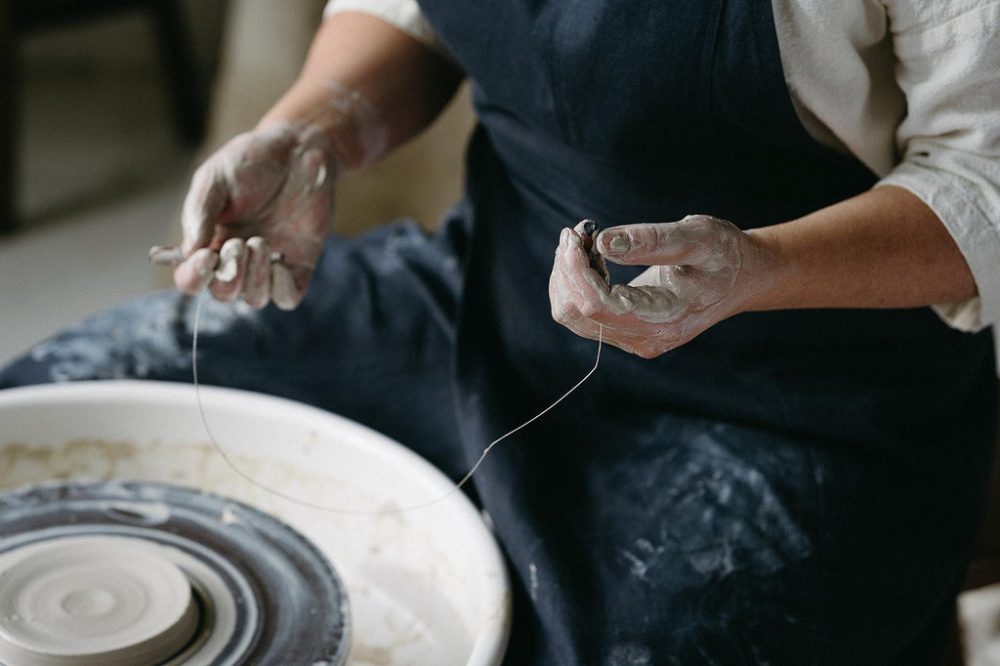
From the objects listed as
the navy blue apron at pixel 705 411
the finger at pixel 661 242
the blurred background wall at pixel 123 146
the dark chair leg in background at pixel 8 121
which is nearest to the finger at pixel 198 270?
the navy blue apron at pixel 705 411

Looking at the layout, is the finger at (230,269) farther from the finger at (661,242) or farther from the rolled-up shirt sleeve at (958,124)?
the rolled-up shirt sleeve at (958,124)

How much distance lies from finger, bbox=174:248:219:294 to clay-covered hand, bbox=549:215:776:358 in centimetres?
34

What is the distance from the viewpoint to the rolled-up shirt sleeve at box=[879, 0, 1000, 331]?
806 mm

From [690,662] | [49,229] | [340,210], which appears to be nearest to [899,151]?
[690,662]

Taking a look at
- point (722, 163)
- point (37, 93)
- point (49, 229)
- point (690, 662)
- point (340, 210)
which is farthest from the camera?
point (37, 93)

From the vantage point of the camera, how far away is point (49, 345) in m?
1.08

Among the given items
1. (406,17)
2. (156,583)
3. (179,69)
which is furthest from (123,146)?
(156,583)

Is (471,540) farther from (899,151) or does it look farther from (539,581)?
(899,151)

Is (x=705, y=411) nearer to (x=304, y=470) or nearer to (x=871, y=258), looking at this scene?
(x=871, y=258)

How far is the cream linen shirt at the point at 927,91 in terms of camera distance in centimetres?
81

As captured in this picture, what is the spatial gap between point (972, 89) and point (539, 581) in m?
0.49

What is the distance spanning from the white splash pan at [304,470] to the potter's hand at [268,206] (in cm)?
12

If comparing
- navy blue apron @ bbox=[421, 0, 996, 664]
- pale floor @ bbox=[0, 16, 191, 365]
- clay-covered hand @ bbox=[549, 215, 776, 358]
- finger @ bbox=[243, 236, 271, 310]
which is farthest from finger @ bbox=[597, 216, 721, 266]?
pale floor @ bbox=[0, 16, 191, 365]

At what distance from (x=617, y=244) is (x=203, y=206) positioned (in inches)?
17.0
